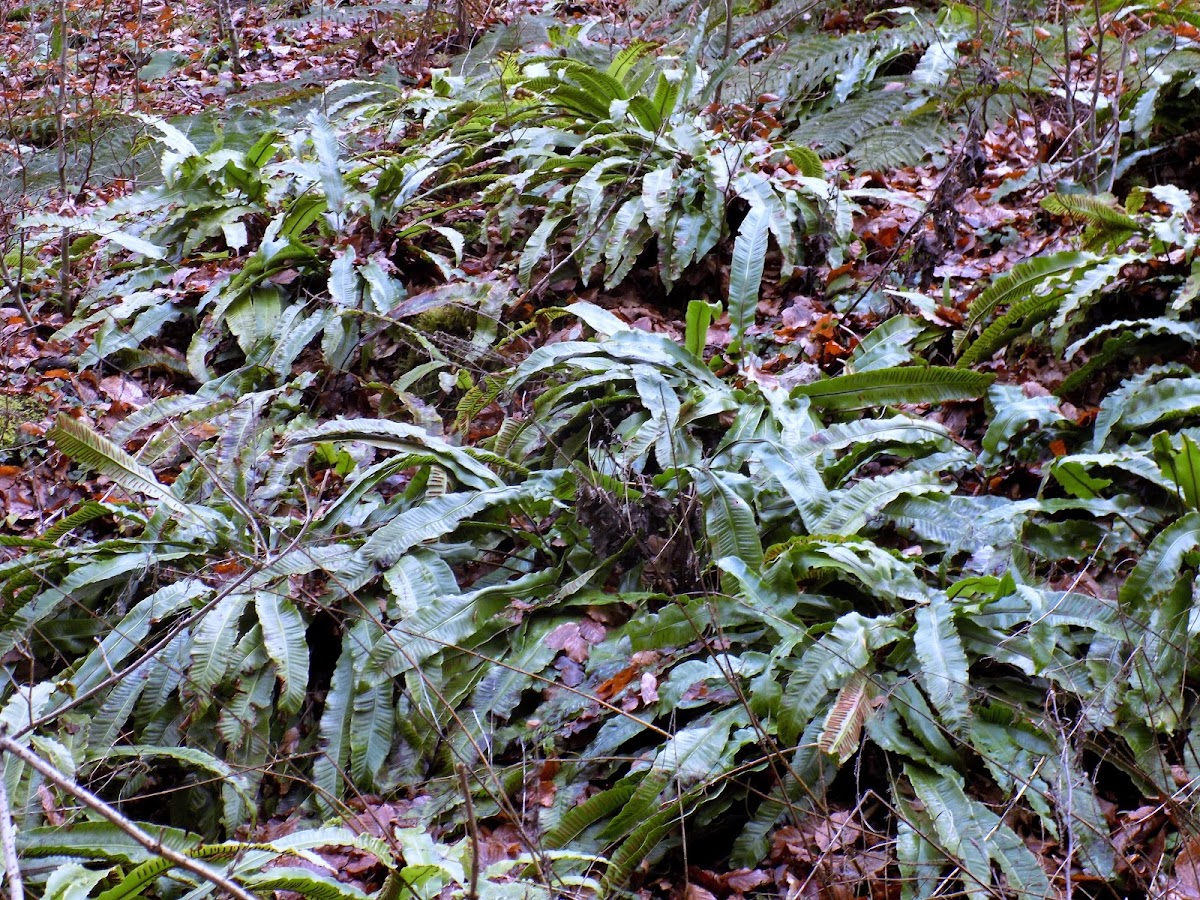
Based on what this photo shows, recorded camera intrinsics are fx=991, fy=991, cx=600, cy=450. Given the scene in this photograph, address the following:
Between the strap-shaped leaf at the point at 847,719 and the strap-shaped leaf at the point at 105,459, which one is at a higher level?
the strap-shaped leaf at the point at 847,719

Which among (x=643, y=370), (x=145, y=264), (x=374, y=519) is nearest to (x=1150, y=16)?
(x=643, y=370)

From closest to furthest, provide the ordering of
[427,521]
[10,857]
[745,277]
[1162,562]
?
[10,857]
[1162,562]
[427,521]
[745,277]

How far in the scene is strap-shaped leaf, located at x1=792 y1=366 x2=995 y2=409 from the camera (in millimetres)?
3412

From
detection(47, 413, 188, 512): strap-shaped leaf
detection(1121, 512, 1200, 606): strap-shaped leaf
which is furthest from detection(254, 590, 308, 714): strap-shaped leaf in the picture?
detection(1121, 512, 1200, 606): strap-shaped leaf

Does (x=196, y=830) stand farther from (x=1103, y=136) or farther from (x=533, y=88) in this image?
(x=1103, y=136)

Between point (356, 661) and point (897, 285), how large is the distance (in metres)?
2.75

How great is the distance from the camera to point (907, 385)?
3.45 m

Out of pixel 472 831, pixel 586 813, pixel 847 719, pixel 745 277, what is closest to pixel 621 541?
pixel 586 813

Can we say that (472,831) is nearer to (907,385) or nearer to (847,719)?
(847,719)

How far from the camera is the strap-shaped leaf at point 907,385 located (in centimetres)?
341

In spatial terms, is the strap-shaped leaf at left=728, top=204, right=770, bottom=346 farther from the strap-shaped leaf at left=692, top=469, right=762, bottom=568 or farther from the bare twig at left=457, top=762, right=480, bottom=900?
the bare twig at left=457, top=762, right=480, bottom=900

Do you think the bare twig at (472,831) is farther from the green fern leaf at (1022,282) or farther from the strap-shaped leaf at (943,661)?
the green fern leaf at (1022,282)

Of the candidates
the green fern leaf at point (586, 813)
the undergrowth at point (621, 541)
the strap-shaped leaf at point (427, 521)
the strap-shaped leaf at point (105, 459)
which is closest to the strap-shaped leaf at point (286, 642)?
the undergrowth at point (621, 541)

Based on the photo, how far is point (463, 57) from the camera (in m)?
6.97
